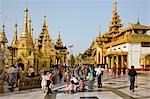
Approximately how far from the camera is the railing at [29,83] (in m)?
16.0

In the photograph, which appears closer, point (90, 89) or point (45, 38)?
point (90, 89)

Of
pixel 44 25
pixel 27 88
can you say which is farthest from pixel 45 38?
pixel 27 88

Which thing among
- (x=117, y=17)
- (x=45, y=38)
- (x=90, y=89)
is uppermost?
(x=117, y=17)

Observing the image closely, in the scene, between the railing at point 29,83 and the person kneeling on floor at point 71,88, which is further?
the railing at point 29,83

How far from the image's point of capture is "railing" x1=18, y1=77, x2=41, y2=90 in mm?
15962

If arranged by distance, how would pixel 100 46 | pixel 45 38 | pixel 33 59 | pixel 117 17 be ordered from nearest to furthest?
pixel 33 59, pixel 45 38, pixel 100 46, pixel 117 17

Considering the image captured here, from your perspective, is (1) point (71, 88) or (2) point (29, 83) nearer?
(1) point (71, 88)

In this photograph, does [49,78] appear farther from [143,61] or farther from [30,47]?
[143,61]

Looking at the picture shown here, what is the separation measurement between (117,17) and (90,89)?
4900 cm

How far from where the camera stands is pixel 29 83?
16.5 meters

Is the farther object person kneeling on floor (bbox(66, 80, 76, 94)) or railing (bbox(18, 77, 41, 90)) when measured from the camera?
railing (bbox(18, 77, 41, 90))

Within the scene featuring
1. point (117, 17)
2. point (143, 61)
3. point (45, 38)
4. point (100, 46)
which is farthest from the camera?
point (117, 17)

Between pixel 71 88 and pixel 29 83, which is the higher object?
pixel 29 83

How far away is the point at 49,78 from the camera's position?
14281mm
